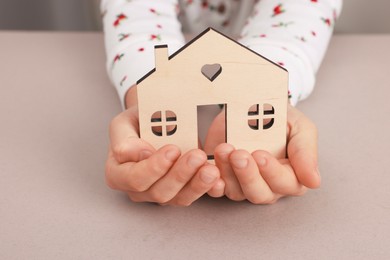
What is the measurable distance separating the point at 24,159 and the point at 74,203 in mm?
99

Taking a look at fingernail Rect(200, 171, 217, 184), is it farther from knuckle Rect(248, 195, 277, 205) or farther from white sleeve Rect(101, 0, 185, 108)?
white sleeve Rect(101, 0, 185, 108)

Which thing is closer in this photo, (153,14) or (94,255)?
(94,255)

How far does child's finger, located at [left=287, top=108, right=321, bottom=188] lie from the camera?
46cm

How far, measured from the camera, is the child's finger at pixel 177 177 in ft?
1.40

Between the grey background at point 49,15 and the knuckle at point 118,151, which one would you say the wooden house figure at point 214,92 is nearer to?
the knuckle at point 118,151

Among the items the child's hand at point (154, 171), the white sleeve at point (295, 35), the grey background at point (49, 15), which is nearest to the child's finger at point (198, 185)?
the child's hand at point (154, 171)

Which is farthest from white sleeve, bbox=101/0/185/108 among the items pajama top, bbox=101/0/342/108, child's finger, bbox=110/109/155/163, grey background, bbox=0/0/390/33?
grey background, bbox=0/0/390/33

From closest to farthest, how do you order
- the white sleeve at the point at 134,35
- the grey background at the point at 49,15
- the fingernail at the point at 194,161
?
1. the fingernail at the point at 194,161
2. the white sleeve at the point at 134,35
3. the grey background at the point at 49,15

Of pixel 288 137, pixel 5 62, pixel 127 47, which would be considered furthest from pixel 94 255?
pixel 5 62

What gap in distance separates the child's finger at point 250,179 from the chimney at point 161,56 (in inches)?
3.2

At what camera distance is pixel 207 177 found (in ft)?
1.40

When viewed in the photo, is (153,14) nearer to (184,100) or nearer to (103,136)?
(103,136)

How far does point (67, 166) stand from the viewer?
22.2 inches

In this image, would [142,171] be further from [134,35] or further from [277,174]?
[134,35]
